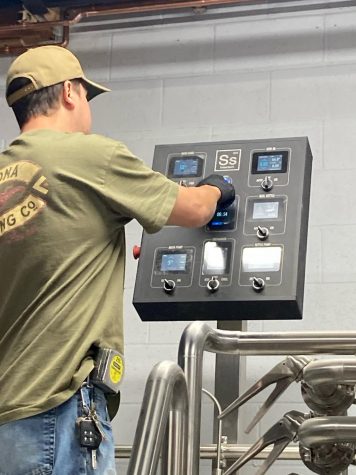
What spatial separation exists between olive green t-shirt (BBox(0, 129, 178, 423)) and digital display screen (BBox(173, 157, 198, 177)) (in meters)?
0.75

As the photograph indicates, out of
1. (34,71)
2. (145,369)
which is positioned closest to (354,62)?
(145,369)

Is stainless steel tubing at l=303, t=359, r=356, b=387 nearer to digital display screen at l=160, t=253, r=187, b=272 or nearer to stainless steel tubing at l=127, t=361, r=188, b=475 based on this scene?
stainless steel tubing at l=127, t=361, r=188, b=475

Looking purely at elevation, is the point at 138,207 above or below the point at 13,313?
above

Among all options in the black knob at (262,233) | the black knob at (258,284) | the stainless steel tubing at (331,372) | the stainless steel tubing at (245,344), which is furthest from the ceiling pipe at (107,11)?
the stainless steel tubing at (331,372)

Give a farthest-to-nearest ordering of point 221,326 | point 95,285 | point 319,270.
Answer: point 319,270 → point 221,326 → point 95,285

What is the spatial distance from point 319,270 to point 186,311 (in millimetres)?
813

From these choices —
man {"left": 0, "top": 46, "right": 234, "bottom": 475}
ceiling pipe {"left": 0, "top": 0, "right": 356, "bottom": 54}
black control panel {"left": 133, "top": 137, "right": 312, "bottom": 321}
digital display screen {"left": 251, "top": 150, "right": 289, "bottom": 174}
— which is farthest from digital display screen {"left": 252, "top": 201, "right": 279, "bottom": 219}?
ceiling pipe {"left": 0, "top": 0, "right": 356, "bottom": 54}

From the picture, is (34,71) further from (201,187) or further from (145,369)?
(145,369)

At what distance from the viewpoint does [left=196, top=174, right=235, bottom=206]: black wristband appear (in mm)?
2592

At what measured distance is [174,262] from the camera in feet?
9.05

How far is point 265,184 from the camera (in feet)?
9.14

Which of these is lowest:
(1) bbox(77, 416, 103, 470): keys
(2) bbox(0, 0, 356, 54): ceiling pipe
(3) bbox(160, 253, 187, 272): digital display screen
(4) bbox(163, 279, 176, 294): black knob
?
(1) bbox(77, 416, 103, 470): keys

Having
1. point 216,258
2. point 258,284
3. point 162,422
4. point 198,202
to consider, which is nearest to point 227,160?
point 216,258

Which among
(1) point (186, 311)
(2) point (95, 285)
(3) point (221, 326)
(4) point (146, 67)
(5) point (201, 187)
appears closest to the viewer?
(2) point (95, 285)
